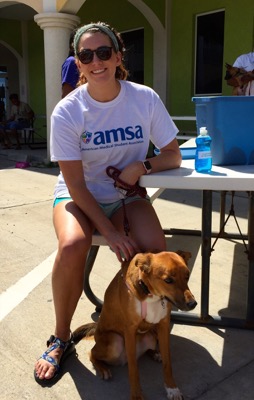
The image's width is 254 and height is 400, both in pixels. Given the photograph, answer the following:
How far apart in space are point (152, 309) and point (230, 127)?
39.7 inches

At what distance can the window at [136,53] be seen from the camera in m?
10.1

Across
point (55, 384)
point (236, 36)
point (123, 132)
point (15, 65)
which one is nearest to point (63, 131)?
point (123, 132)

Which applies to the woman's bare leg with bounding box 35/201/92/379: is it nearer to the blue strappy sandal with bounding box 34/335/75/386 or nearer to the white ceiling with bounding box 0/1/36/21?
the blue strappy sandal with bounding box 34/335/75/386

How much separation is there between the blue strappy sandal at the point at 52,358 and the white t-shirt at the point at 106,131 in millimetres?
802

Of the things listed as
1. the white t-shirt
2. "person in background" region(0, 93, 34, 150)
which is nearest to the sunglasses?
the white t-shirt

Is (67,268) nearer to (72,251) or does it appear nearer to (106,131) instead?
(72,251)

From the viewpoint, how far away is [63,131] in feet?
7.34

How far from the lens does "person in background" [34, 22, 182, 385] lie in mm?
2186

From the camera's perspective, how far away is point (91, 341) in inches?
100

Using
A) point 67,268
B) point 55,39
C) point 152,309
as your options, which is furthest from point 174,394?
point 55,39

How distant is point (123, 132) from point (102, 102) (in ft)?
0.65

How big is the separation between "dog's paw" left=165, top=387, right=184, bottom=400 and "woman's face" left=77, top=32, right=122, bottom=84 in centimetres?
157

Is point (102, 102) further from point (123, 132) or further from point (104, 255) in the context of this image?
point (104, 255)

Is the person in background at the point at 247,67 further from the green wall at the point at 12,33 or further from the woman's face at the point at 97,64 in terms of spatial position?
the green wall at the point at 12,33
